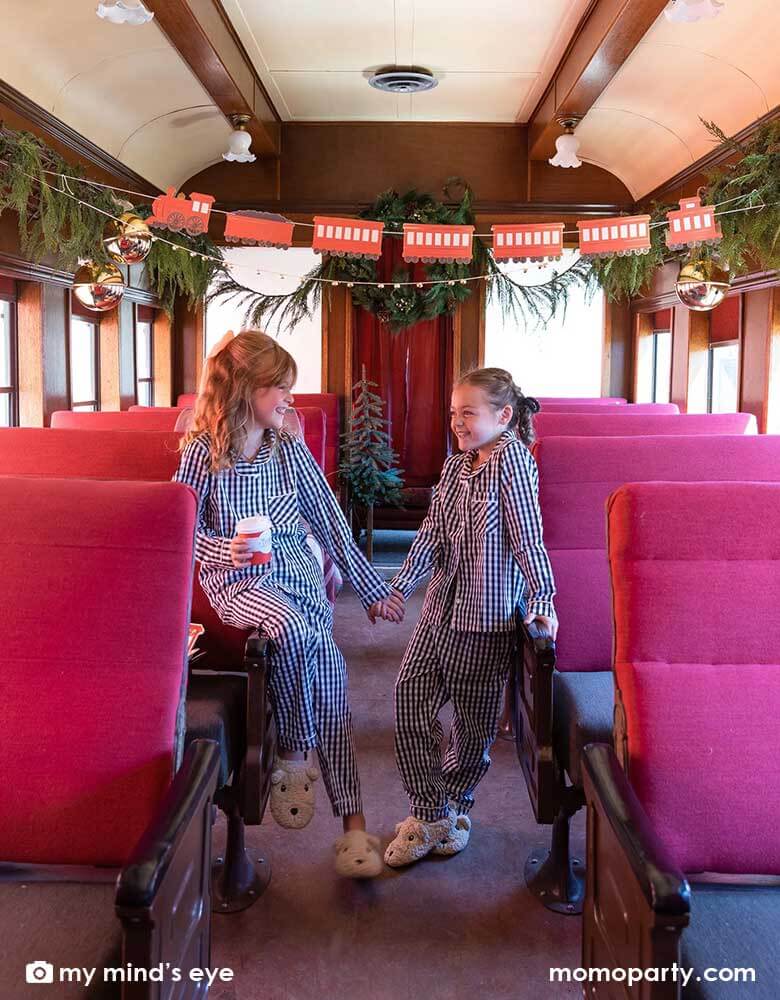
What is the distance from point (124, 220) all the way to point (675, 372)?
4079 millimetres

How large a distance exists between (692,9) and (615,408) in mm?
2113

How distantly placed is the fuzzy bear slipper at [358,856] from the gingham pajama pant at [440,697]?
20 cm

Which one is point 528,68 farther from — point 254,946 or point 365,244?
point 254,946

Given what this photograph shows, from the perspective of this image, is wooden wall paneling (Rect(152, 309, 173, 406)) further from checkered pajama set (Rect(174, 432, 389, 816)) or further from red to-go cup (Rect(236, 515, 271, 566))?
red to-go cup (Rect(236, 515, 271, 566))

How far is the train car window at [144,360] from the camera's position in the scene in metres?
7.12

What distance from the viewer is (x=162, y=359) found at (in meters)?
7.65

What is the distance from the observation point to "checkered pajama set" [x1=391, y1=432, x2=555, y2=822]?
2.46 metres

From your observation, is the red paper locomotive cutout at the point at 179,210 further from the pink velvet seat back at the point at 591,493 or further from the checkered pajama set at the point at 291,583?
the pink velvet seat back at the point at 591,493

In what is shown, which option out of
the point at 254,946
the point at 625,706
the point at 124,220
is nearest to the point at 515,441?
the point at 625,706

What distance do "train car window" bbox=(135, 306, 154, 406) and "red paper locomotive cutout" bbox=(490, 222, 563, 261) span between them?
3.33 m

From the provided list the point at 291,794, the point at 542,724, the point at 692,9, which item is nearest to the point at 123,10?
the point at 692,9

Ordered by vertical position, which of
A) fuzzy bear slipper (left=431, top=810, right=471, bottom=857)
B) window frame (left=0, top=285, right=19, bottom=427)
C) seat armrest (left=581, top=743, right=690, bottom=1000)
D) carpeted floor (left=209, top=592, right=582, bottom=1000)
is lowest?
carpeted floor (left=209, top=592, right=582, bottom=1000)

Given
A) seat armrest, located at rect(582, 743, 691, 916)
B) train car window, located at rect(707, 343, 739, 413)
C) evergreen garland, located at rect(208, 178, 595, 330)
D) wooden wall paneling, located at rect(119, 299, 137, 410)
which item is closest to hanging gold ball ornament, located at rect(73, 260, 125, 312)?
wooden wall paneling, located at rect(119, 299, 137, 410)

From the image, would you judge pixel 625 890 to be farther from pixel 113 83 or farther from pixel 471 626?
pixel 113 83
